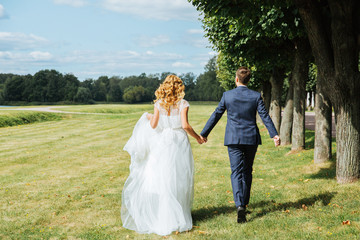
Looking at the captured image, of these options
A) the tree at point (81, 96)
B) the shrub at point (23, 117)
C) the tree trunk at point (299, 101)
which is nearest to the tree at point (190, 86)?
the tree at point (81, 96)

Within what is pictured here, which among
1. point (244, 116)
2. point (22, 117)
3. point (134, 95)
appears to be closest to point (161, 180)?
point (244, 116)

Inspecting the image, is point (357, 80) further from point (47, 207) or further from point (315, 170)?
point (47, 207)

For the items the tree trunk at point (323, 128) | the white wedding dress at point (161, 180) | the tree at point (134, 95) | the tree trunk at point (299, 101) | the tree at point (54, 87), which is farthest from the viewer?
the tree at point (134, 95)

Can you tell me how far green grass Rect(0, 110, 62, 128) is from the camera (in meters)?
31.2

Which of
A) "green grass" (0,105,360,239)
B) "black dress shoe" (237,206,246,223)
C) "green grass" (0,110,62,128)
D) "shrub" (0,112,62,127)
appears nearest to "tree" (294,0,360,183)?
"green grass" (0,105,360,239)

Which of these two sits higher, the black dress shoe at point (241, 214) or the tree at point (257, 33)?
the tree at point (257, 33)

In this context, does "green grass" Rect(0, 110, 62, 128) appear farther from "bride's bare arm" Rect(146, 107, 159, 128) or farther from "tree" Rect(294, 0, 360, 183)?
"tree" Rect(294, 0, 360, 183)

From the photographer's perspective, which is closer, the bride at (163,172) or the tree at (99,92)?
the bride at (163,172)

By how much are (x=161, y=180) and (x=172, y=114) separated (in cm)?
107

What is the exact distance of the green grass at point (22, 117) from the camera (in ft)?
102

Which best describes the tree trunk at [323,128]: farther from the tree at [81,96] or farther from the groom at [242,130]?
the tree at [81,96]

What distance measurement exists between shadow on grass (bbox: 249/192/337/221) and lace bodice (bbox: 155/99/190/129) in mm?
2145

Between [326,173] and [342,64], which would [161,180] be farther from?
[326,173]

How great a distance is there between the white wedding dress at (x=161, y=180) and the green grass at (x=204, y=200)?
0.77 feet
